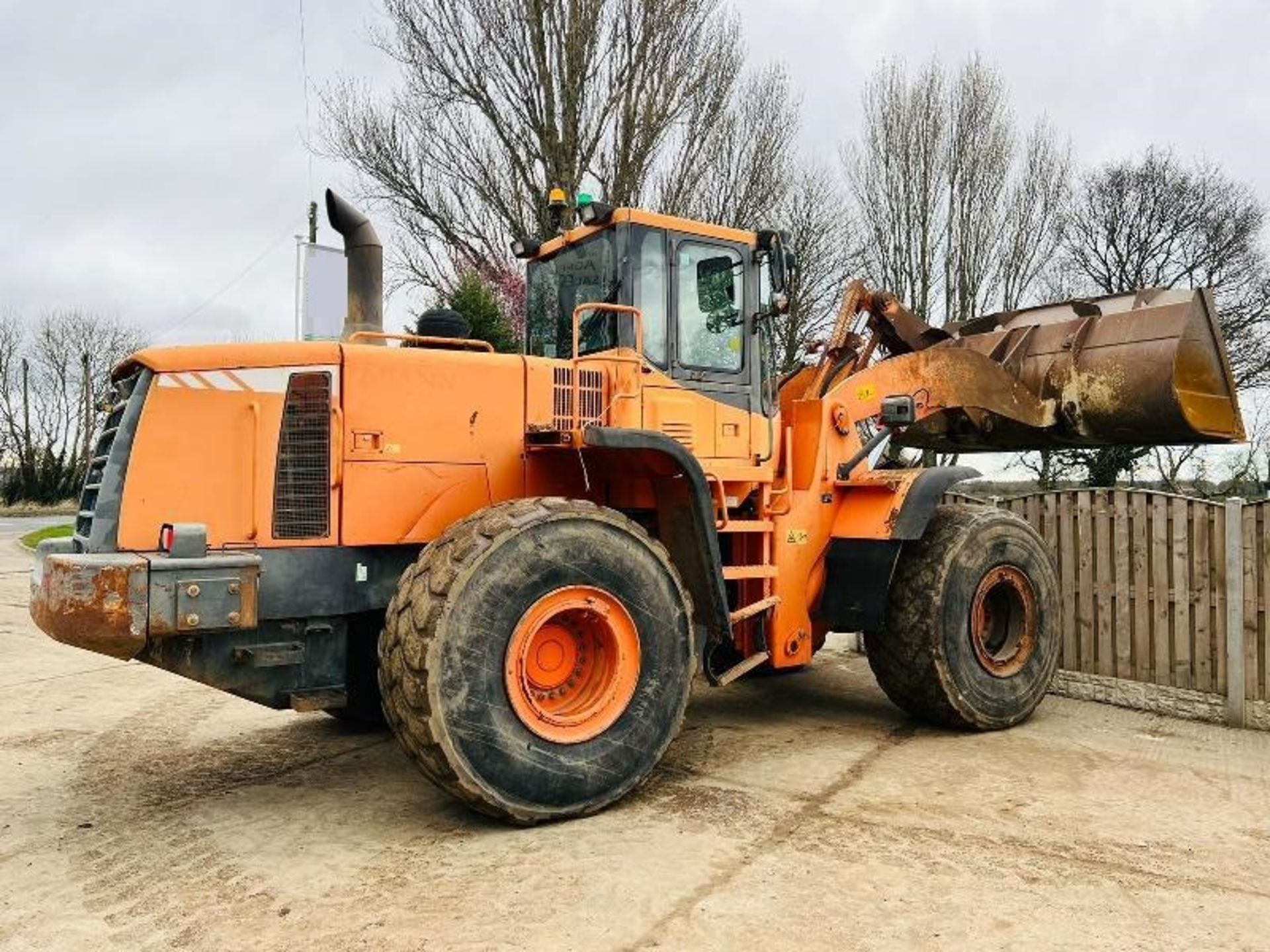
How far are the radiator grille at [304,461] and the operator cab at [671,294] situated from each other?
5.13 ft

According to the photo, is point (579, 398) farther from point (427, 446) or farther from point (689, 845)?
point (689, 845)

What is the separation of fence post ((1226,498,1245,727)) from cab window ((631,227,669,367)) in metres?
4.10

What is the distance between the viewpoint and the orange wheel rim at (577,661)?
4586 millimetres

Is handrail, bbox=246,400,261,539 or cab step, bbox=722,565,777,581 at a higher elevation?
handrail, bbox=246,400,261,539

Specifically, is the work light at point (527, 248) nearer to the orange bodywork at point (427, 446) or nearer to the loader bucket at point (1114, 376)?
the orange bodywork at point (427, 446)

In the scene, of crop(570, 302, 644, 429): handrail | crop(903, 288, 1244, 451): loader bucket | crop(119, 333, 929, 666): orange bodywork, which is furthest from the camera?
crop(903, 288, 1244, 451): loader bucket

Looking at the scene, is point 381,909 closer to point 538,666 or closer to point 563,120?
point 538,666

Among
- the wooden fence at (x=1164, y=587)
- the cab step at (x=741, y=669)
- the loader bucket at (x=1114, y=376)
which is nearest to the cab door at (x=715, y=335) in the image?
the cab step at (x=741, y=669)

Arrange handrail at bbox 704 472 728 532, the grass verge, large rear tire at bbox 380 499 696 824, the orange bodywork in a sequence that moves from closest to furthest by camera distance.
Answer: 1. large rear tire at bbox 380 499 696 824
2. the orange bodywork
3. handrail at bbox 704 472 728 532
4. the grass verge

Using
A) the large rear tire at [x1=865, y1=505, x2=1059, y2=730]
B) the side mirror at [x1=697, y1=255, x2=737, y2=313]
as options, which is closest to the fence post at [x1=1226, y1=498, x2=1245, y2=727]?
the large rear tire at [x1=865, y1=505, x2=1059, y2=730]

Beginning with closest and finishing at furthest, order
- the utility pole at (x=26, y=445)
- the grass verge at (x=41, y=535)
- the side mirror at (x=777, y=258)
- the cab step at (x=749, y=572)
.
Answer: the cab step at (x=749, y=572), the side mirror at (x=777, y=258), the grass verge at (x=41, y=535), the utility pole at (x=26, y=445)

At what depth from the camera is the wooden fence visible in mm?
6816

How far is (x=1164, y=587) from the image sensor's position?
7309 mm

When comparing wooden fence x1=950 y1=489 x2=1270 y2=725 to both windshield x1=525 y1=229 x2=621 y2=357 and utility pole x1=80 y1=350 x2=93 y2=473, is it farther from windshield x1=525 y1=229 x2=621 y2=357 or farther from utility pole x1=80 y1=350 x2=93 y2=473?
utility pole x1=80 y1=350 x2=93 y2=473
